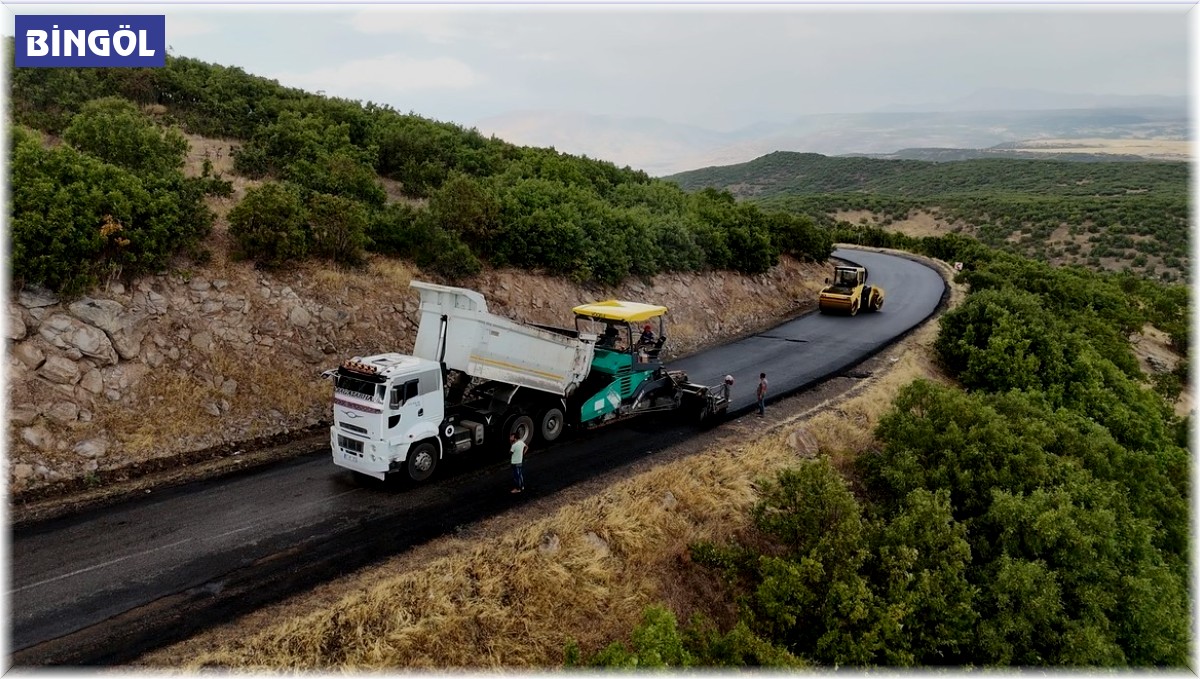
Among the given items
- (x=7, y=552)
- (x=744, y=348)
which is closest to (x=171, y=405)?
(x=7, y=552)

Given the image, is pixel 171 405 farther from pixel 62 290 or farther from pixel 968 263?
pixel 968 263

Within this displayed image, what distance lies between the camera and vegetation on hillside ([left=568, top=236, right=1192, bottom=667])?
36.2 feet

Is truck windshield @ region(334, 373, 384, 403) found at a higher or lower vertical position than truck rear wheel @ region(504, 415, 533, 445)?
higher

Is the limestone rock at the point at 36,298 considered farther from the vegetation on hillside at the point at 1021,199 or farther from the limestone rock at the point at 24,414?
the vegetation on hillside at the point at 1021,199

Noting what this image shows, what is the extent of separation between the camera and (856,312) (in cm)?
3173

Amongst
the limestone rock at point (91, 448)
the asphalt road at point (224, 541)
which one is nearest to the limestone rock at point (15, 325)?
the limestone rock at point (91, 448)

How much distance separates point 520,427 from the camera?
1566cm

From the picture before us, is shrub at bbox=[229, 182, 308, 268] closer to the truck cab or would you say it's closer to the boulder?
the boulder

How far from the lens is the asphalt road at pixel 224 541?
31.6 feet

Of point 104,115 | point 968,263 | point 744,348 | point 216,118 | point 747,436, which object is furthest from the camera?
point 968,263

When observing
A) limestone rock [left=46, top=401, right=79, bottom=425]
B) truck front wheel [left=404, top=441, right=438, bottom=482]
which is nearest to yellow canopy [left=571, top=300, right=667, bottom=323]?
truck front wheel [left=404, top=441, right=438, bottom=482]

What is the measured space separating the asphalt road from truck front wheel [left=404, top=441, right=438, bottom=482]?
0.30m

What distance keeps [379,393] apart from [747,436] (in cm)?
942

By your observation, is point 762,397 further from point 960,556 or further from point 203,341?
point 203,341
